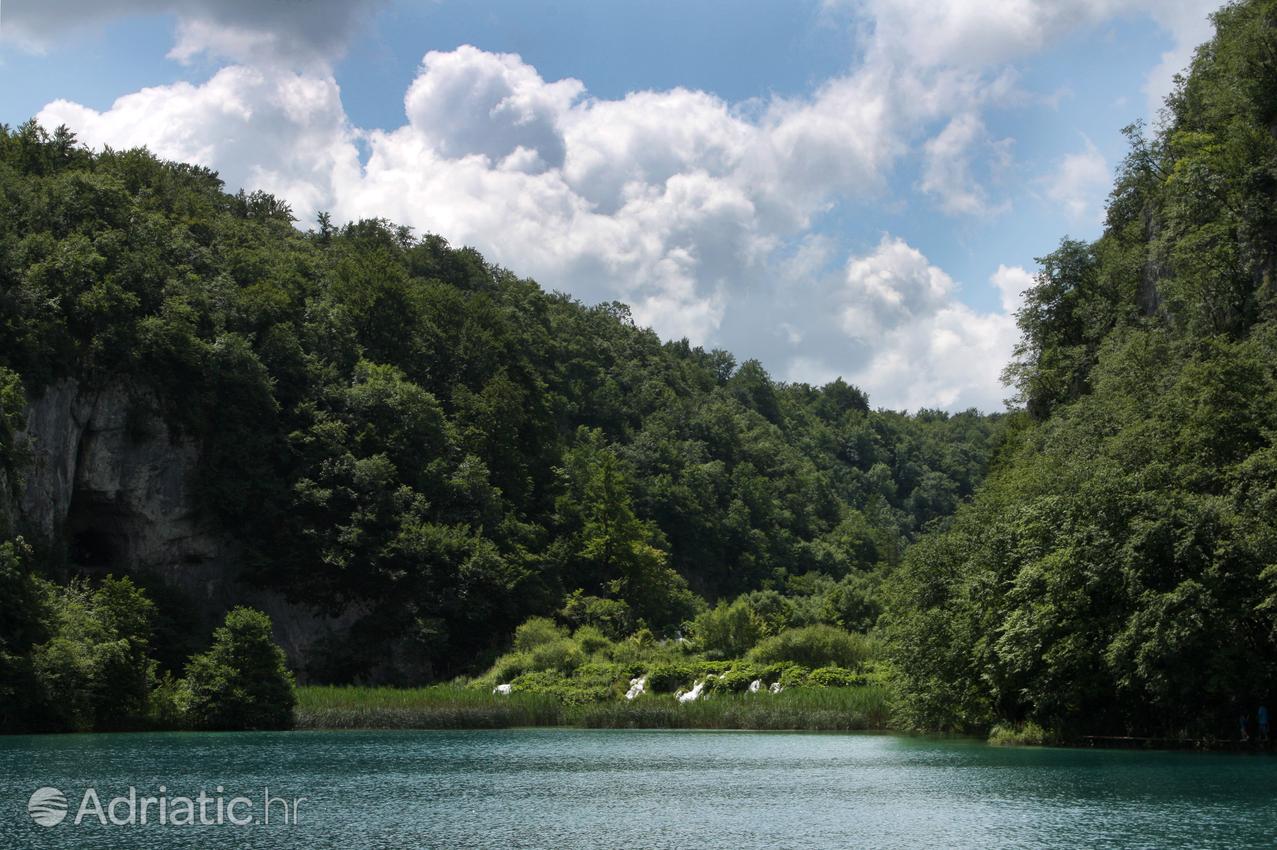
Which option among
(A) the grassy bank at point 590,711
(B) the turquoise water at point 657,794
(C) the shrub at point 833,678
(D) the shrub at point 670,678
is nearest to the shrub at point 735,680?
(D) the shrub at point 670,678

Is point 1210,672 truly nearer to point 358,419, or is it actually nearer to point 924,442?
point 358,419

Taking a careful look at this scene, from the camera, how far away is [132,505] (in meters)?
75.4

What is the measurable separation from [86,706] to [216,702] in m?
5.69

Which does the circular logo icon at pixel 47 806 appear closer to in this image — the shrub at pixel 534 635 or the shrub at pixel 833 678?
the shrub at pixel 833 678

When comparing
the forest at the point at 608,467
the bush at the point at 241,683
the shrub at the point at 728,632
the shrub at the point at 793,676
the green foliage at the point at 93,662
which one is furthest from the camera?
the shrub at the point at 728,632

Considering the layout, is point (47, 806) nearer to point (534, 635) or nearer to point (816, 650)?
point (816, 650)

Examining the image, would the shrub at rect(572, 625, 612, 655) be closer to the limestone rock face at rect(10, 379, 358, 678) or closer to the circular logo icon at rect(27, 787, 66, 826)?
the limestone rock face at rect(10, 379, 358, 678)

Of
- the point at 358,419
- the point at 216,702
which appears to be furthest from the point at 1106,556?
the point at 358,419

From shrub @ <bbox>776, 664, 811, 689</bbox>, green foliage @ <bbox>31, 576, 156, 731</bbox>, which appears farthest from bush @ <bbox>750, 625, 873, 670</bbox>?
green foliage @ <bbox>31, 576, 156, 731</bbox>

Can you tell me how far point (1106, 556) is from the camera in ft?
134

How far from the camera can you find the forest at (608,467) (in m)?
42.0

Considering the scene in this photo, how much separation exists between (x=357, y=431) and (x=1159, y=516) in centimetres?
6211

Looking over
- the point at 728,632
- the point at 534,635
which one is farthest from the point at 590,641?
the point at 728,632

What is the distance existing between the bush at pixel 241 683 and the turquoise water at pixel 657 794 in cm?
1043
